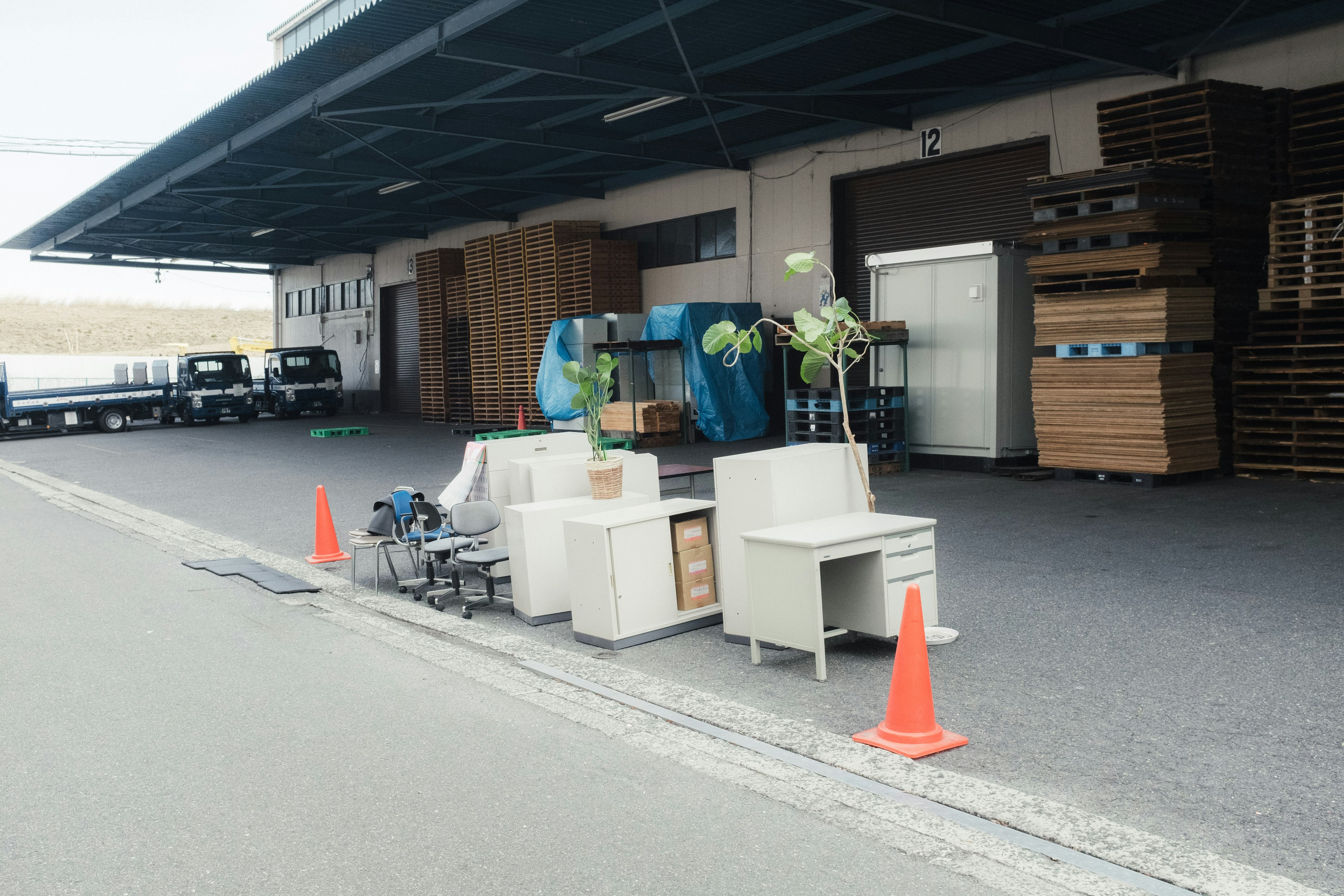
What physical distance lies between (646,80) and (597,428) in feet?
34.0

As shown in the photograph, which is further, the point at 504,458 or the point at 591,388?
the point at 591,388

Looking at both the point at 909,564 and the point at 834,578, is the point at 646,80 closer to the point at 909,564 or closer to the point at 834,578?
the point at 834,578

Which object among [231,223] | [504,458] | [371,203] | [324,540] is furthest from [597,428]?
[231,223]

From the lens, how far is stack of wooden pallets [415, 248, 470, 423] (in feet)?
105

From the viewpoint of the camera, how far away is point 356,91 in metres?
18.8

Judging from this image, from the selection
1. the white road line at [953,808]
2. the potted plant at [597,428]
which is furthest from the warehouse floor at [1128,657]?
the potted plant at [597,428]

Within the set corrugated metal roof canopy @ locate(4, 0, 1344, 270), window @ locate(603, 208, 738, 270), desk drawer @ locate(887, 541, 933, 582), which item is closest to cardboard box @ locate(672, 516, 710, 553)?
desk drawer @ locate(887, 541, 933, 582)

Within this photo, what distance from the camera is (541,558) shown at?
25.0 ft

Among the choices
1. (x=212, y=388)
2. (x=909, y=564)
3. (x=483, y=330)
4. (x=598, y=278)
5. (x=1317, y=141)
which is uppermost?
(x=1317, y=141)

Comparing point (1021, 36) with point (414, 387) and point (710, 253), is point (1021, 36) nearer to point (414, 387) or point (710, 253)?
point (710, 253)

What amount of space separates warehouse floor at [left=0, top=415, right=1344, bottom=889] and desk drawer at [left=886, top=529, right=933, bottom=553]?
2.06 ft

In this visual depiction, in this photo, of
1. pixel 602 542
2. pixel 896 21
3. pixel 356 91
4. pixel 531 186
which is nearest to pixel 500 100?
pixel 356 91

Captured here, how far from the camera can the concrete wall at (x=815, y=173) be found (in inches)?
563

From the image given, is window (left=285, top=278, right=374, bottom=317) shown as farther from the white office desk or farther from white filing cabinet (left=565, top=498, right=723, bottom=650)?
the white office desk
